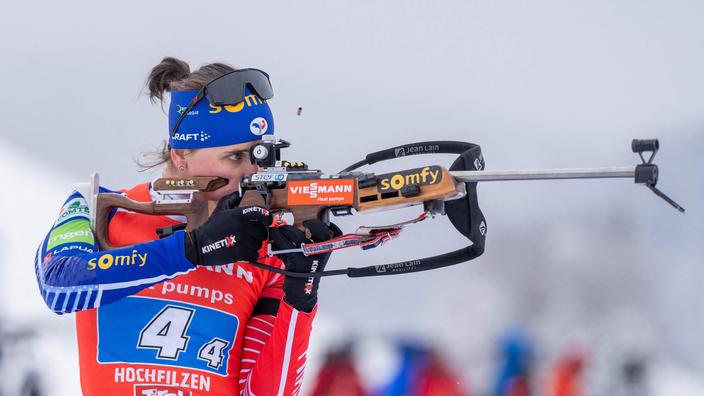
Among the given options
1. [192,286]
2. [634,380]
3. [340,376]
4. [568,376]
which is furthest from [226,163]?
[634,380]

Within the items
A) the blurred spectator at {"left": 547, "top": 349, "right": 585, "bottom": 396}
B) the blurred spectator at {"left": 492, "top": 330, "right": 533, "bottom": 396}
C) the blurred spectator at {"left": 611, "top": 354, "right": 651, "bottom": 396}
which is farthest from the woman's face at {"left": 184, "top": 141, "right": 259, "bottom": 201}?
the blurred spectator at {"left": 611, "top": 354, "right": 651, "bottom": 396}

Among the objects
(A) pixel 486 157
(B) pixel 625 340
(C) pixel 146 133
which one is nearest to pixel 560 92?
(A) pixel 486 157

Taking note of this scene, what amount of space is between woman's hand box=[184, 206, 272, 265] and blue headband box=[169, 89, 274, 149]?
39 cm

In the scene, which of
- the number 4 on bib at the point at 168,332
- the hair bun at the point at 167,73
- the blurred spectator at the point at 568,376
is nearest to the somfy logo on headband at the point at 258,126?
the hair bun at the point at 167,73

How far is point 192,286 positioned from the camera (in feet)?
9.46

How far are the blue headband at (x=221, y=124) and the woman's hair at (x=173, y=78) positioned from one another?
0.05 meters

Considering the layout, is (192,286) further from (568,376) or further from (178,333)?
(568,376)

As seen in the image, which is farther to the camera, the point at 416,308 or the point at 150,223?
the point at 416,308

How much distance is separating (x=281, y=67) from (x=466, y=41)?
87cm

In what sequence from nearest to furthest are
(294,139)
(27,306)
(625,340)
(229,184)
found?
(229,184) < (625,340) < (294,139) < (27,306)

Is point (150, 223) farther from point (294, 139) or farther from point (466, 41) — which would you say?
point (466, 41)

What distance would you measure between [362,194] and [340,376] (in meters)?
2.00

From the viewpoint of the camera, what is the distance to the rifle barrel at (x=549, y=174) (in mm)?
2242

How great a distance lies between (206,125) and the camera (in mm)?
2908
